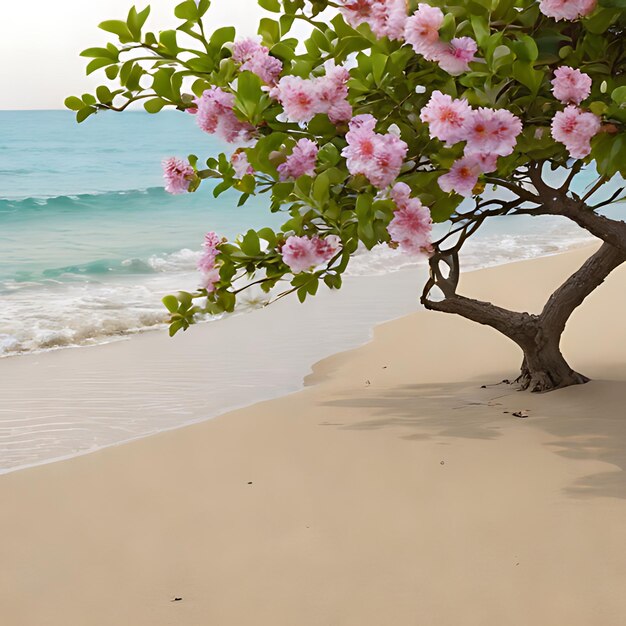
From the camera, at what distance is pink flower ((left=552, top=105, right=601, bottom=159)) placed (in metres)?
3.31

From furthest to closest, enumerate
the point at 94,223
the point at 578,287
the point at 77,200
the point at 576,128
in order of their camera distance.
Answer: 1. the point at 77,200
2. the point at 94,223
3. the point at 578,287
4. the point at 576,128

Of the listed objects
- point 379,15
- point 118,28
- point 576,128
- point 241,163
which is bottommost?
point 576,128

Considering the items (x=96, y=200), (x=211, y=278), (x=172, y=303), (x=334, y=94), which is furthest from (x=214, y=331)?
(x=96, y=200)

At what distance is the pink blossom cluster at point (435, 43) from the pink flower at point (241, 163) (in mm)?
964

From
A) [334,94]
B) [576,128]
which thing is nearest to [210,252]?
[334,94]

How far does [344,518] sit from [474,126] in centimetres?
150

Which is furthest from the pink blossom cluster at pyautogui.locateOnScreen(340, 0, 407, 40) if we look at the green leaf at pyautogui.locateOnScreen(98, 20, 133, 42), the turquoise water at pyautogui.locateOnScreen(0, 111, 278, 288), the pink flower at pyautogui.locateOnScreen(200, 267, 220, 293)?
the turquoise water at pyautogui.locateOnScreen(0, 111, 278, 288)

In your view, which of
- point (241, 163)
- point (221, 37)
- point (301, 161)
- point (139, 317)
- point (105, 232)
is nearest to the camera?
point (301, 161)

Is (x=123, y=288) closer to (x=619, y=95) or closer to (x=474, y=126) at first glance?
(x=474, y=126)

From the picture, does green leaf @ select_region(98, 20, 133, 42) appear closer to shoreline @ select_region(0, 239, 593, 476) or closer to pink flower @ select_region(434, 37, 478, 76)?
pink flower @ select_region(434, 37, 478, 76)

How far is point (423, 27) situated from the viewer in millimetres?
3209

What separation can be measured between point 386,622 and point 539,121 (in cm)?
194

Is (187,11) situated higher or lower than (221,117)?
higher

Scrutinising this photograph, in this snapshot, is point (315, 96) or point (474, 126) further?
point (315, 96)
